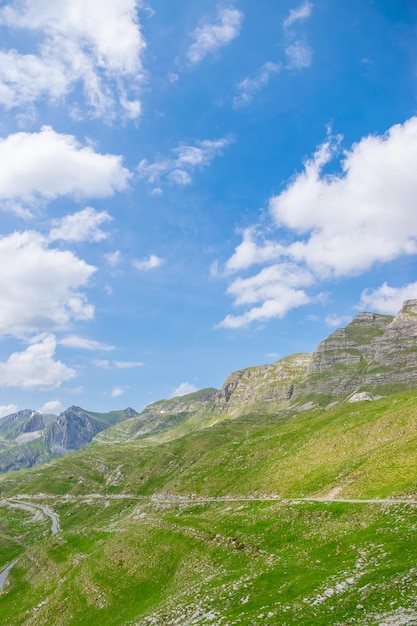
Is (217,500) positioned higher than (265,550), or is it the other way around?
(265,550)

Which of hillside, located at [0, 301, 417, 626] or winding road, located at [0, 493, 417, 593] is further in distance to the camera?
winding road, located at [0, 493, 417, 593]

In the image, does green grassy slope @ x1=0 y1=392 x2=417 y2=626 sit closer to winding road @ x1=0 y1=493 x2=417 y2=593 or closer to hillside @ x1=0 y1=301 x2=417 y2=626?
hillside @ x1=0 y1=301 x2=417 y2=626

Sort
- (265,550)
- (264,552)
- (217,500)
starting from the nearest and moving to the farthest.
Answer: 1. (264,552)
2. (265,550)
3. (217,500)

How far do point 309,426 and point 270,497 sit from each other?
64.5 metres

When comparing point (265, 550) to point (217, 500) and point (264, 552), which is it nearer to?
point (264, 552)

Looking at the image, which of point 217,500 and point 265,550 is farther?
point 217,500

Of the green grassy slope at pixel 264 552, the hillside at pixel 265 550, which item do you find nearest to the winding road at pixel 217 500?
the hillside at pixel 265 550

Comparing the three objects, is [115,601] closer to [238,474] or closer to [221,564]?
[221,564]

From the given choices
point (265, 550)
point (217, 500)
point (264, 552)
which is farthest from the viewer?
point (217, 500)

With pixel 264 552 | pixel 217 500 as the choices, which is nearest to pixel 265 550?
pixel 264 552

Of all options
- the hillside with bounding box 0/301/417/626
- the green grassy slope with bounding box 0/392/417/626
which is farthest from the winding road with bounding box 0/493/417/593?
the green grassy slope with bounding box 0/392/417/626

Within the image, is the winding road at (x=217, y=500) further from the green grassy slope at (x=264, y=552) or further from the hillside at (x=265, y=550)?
the green grassy slope at (x=264, y=552)

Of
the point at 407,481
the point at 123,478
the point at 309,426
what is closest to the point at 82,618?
the point at 407,481

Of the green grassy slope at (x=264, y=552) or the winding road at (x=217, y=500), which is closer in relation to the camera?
the green grassy slope at (x=264, y=552)
